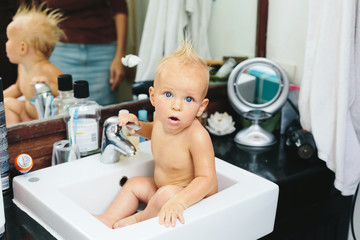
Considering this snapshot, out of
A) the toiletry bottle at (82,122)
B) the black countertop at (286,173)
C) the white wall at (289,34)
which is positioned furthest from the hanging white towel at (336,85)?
the toiletry bottle at (82,122)

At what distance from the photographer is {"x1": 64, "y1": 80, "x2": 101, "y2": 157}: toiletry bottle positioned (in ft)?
4.10

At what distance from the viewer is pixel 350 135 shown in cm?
132

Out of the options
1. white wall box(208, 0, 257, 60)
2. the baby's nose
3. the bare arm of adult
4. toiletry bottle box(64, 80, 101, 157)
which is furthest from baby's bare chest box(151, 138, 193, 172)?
white wall box(208, 0, 257, 60)

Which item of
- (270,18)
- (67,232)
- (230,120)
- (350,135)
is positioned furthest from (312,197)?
(67,232)

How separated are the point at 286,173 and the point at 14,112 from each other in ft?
2.62

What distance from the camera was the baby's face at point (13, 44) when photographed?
119cm

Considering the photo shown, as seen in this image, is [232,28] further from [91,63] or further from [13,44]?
[13,44]

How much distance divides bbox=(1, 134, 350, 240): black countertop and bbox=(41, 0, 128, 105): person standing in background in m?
0.40

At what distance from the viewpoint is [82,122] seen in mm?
1267

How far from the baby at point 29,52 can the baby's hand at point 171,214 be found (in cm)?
54

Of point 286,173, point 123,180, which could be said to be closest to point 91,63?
point 123,180

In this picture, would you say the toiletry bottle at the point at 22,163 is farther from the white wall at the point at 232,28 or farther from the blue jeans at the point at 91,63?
the white wall at the point at 232,28

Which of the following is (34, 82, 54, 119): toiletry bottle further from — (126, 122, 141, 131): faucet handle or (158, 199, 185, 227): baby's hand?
(158, 199, 185, 227): baby's hand

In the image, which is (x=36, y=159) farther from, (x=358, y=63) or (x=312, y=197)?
(x=358, y=63)
